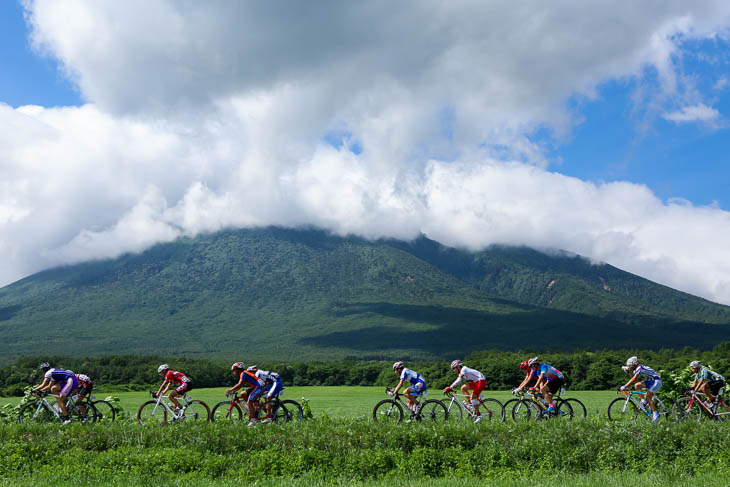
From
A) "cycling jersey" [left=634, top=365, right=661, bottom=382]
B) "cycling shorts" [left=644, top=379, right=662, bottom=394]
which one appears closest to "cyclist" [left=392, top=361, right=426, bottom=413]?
"cycling jersey" [left=634, top=365, right=661, bottom=382]

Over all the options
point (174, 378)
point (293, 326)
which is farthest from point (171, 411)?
point (293, 326)

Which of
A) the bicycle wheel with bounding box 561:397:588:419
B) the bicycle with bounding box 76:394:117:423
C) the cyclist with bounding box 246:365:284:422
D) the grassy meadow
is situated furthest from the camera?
the bicycle wheel with bounding box 561:397:588:419

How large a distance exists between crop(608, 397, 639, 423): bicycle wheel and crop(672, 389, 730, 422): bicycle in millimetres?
1111

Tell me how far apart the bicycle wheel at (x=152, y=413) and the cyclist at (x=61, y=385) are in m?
1.95

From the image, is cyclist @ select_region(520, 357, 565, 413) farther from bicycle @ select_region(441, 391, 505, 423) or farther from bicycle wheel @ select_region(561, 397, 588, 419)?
bicycle @ select_region(441, 391, 505, 423)

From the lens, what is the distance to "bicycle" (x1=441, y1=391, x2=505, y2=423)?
16844mm

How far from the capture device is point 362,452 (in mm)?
13023

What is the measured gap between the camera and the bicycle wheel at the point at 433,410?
16.9 meters

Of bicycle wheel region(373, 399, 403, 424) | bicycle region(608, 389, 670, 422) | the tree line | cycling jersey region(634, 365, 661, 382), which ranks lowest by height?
the tree line

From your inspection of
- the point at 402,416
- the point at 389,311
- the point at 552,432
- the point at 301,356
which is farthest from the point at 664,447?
the point at 389,311

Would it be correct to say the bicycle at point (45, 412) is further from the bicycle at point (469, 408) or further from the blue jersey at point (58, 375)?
the bicycle at point (469, 408)

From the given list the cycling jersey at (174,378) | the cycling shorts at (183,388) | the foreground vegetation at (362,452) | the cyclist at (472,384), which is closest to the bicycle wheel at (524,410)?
the cyclist at (472,384)

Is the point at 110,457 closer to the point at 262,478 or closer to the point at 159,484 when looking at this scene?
the point at 159,484

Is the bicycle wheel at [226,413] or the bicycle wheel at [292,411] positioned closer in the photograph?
the bicycle wheel at [226,413]
